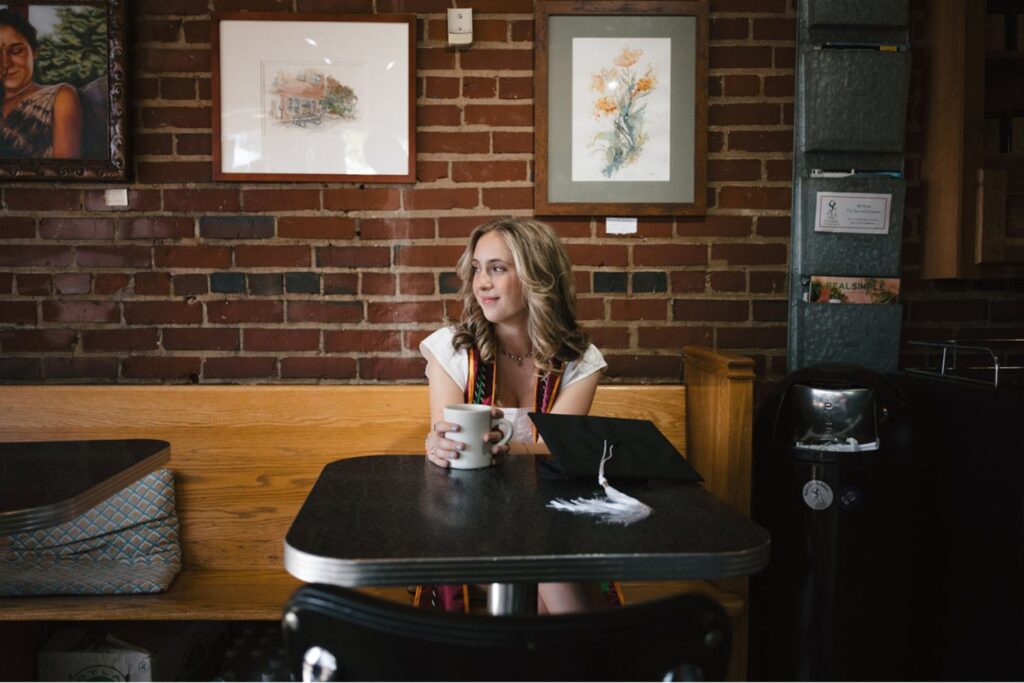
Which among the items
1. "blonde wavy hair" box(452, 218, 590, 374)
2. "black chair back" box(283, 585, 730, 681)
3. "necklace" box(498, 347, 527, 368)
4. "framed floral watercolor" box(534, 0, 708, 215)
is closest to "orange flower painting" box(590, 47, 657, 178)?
"framed floral watercolor" box(534, 0, 708, 215)

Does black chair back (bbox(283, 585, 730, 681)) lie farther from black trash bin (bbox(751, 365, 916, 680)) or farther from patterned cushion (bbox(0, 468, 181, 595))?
patterned cushion (bbox(0, 468, 181, 595))

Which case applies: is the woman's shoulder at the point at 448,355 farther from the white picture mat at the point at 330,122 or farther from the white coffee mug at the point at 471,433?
the white picture mat at the point at 330,122

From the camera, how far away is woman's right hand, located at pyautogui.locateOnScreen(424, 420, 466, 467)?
140 centimetres

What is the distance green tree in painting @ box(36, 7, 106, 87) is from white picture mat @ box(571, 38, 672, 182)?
151 centimetres

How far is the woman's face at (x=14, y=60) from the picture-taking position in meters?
2.38

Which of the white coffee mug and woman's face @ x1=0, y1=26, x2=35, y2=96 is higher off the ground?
woman's face @ x1=0, y1=26, x2=35, y2=96

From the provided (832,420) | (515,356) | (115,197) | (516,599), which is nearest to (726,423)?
(832,420)

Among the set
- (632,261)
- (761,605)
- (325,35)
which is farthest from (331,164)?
(761,605)

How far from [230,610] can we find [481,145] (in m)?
1.57

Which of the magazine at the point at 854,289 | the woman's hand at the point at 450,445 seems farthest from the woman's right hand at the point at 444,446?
the magazine at the point at 854,289

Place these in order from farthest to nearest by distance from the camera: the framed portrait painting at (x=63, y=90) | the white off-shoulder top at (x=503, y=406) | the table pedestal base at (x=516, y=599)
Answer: the framed portrait painting at (x=63, y=90), the white off-shoulder top at (x=503, y=406), the table pedestal base at (x=516, y=599)

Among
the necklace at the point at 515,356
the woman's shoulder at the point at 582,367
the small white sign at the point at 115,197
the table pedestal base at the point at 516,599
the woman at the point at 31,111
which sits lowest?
the table pedestal base at the point at 516,599

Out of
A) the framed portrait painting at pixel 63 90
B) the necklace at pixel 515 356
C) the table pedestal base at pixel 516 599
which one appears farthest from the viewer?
the framed portrait painting at pixel 63 90

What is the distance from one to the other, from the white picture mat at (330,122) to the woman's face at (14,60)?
2.00 feet
